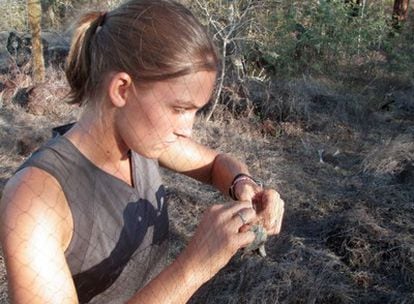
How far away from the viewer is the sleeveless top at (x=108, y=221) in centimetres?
101

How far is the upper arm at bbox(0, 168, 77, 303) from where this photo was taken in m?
0.85

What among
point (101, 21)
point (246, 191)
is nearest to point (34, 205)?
point (101, 21)

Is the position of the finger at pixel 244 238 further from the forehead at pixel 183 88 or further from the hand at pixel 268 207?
the forehead at pixel 183 88

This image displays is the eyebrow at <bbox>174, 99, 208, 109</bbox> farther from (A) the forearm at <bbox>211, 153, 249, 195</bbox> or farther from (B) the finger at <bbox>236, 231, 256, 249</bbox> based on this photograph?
(A) the forearm at <bbox>211, 153, 249, 195</bbox>

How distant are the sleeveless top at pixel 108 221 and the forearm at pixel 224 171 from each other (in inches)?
8.5

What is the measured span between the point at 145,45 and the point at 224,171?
0.58 m

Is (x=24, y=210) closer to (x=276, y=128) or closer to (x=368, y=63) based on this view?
(x=276, y=128)

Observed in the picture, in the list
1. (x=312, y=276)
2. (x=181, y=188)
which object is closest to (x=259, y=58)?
(x=181, y=188)

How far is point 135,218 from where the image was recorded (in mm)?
1176

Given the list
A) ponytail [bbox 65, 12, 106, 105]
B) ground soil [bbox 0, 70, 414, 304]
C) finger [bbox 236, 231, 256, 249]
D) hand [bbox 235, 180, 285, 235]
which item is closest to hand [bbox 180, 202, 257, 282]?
finger [bbox 236, 231, 256, 249]

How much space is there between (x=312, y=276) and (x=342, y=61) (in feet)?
19.1

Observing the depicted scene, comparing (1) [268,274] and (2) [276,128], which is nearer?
(1) [268,274]

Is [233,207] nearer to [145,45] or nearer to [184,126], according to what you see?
[184,126]

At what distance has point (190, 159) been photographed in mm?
1473
